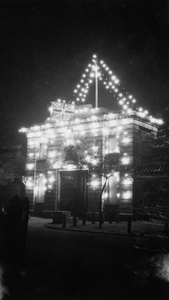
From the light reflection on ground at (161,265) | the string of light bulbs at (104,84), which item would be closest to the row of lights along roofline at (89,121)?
the string of light bulbs at (104,84)

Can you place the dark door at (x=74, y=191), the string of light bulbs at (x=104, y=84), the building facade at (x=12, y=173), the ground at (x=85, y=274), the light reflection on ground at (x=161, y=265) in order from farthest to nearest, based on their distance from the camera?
the building facade at (x=12, y=173), the dark door at (x=74, y=191), the string of light bulbs at (x=104, y=84), the light reflection on ground at (x=161, y=265), the ground at (x=85, y=274)

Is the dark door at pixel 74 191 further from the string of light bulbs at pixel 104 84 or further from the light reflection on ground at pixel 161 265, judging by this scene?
the light reflection on ground at pixel 161 265

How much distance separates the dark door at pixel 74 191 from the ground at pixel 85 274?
52.6ft

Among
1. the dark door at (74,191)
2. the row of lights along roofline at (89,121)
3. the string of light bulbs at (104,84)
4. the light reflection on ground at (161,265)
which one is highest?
the string of light bulbs at (104,84)

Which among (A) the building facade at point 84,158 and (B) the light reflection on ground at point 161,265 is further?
(A) the building facade at point 84,158

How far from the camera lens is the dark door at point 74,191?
26.4 m

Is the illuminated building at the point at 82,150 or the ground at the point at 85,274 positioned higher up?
the illuminated building at the point at 82,150

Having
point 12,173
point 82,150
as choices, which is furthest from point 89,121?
point 12,173

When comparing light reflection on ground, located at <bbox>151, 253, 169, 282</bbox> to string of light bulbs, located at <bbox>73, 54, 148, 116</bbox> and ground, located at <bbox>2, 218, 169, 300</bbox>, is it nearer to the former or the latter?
ground, located at <bbox>2, 218, 169, 300</bbox>

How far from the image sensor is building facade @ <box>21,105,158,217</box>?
24297mm

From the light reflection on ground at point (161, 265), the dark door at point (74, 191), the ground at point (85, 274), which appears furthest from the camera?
the dark door at point (74, 191)

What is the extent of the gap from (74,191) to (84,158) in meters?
4.35

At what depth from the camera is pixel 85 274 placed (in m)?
6.62

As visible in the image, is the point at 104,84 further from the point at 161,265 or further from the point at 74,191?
the point at 161,265
